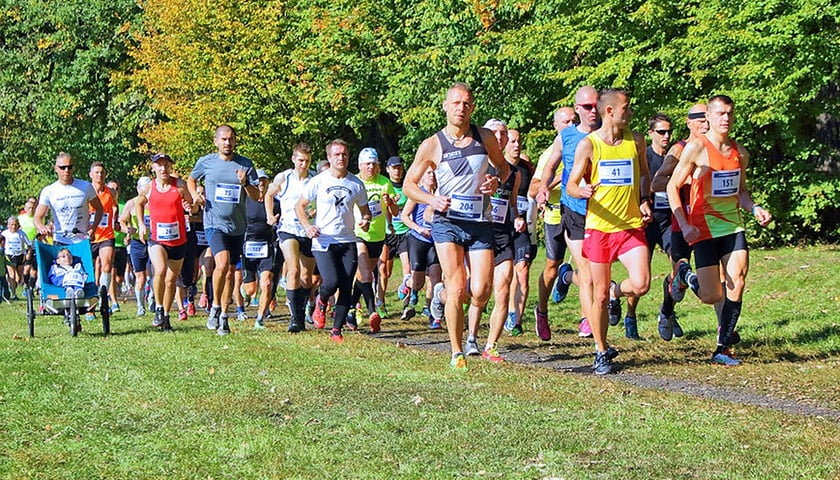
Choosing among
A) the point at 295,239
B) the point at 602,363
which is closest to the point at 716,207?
the point at 602,363

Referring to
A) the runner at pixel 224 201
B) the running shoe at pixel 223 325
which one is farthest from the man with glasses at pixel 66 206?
the running shoe at pixel 223 325

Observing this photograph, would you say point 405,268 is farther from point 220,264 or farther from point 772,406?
point 772,406

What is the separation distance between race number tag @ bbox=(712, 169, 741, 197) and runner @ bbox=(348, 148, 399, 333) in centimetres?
538

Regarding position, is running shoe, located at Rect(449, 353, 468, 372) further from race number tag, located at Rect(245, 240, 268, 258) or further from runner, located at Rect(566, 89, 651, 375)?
race number tag, located at Rect(245, 240, 268, 258)

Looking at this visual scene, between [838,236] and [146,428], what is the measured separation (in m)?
18.2

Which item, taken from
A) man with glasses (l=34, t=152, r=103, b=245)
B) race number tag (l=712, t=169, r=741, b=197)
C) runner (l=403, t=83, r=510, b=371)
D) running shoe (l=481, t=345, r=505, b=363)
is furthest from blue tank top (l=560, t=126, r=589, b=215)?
man with glasses (l=34, t=152, r=103, b=245)

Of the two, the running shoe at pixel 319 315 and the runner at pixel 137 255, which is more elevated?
the runner at pixel 137 255

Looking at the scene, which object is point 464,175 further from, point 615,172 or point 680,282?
point 680,282

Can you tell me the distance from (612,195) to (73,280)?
6.89 m

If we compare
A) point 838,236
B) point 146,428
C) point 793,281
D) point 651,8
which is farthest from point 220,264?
point 838,236

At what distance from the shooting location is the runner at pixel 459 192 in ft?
32.2

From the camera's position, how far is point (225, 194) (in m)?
14.0

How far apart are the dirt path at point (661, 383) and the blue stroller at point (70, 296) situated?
11.3 feet

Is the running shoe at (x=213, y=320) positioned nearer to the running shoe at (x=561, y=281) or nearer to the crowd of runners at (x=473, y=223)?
the crowd of runners at (x=473, y=223)
